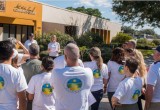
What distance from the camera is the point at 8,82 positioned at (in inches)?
159

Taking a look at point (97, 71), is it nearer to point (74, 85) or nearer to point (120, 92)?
point (120, 92)

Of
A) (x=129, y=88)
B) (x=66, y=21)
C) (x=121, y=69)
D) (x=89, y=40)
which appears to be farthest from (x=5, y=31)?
(x=129, y=88)

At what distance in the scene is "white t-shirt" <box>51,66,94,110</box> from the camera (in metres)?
4.04

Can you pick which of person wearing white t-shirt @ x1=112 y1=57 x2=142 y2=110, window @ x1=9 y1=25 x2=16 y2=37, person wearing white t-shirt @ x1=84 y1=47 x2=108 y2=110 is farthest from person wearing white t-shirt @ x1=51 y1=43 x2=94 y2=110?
window @ x1=9 y1=25 x2=16 y2=37

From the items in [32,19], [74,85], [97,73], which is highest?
[32,19]

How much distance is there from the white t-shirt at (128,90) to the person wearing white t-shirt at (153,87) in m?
0.15

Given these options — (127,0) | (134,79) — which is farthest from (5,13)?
(134,79)

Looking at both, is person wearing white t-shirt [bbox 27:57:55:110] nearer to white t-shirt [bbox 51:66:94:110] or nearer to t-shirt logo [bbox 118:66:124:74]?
white t-shirt [bbox 51:66:94:110]

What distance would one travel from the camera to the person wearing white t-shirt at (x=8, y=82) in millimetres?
4031

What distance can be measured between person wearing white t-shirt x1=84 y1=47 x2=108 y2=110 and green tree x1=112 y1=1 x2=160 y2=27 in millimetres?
26761

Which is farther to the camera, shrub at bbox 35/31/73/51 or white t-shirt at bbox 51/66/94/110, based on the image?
shrub at bbox 35/31/73/51

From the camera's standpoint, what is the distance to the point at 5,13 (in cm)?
2394

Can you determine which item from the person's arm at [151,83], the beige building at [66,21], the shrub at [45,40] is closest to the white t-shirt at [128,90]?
the person's arm at [151,83]

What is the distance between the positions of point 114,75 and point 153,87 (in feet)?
5.46
